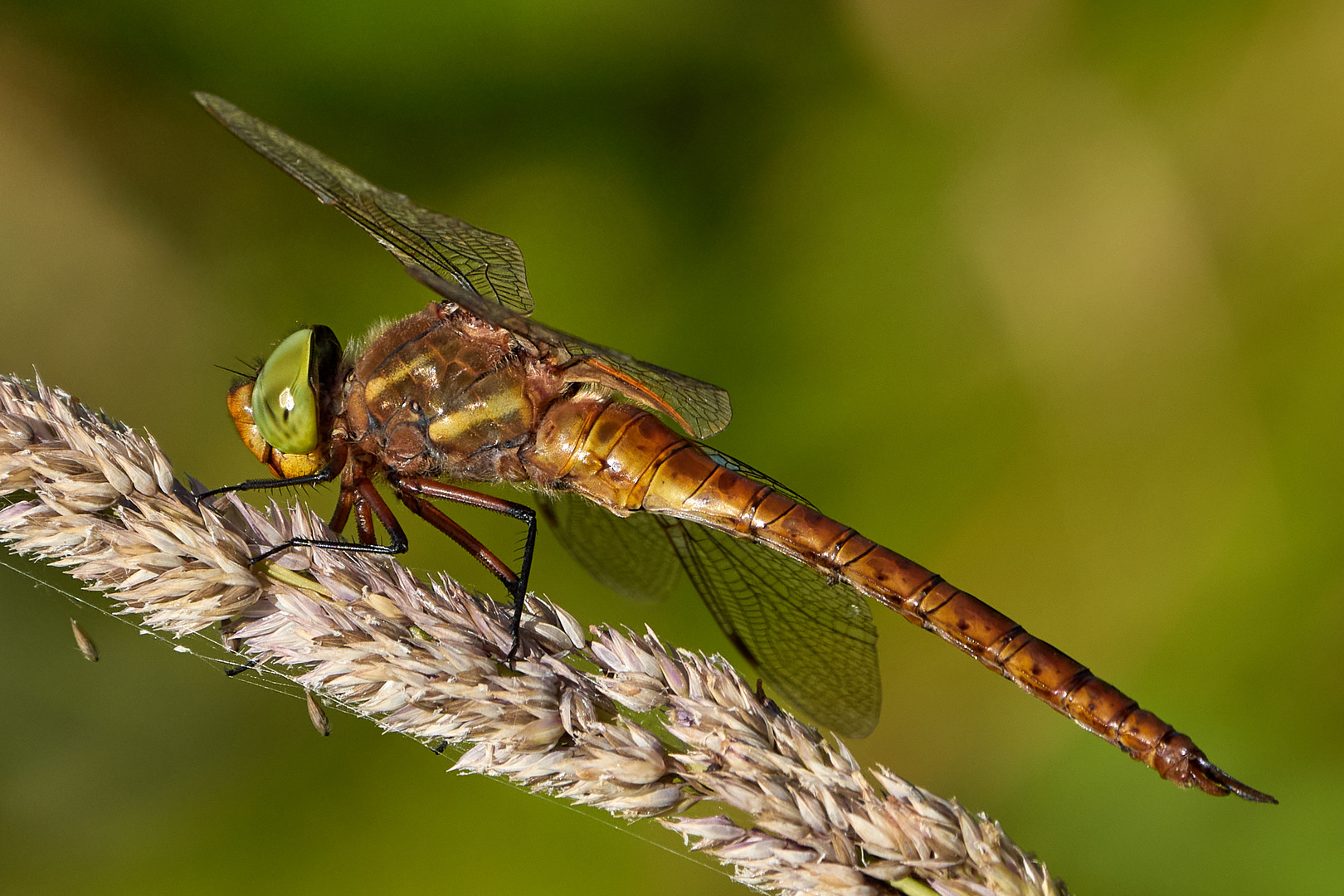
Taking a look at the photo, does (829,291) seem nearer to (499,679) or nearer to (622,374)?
(622,374)

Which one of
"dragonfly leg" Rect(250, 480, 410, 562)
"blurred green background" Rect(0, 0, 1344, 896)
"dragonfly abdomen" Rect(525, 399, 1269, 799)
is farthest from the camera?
"blurred green background" Rect(0, 0, 1344, 896)

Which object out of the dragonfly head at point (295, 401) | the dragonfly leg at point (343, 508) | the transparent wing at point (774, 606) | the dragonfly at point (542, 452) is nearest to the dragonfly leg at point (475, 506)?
A: the dragonfly at point (542, 452)

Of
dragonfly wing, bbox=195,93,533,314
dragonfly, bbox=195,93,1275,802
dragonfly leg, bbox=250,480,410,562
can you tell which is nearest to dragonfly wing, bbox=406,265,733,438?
dragonfly, bbox=195,93,1275,802

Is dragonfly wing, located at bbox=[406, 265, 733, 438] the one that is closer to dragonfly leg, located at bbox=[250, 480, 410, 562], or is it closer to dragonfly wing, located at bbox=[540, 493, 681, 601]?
dragonfly wing, located at bbox=[540, 493, 681, 601]

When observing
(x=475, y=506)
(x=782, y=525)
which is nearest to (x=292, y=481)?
(x=475, y=506)

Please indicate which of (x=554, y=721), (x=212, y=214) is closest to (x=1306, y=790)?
(x=554, y=721)

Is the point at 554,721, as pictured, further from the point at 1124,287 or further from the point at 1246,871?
the point at 1124,287
